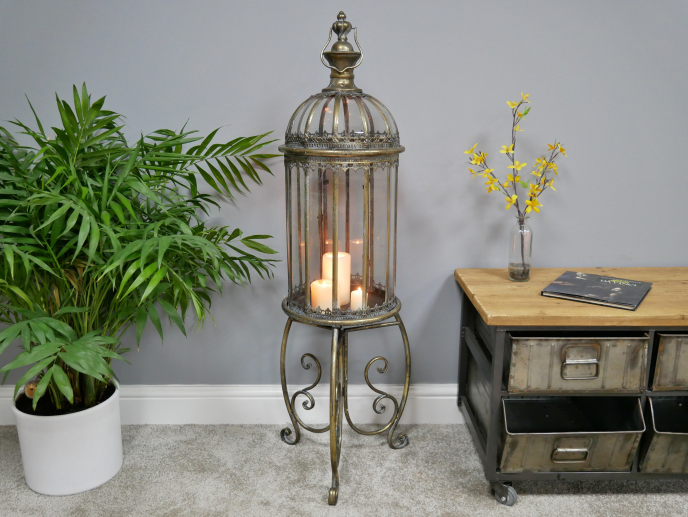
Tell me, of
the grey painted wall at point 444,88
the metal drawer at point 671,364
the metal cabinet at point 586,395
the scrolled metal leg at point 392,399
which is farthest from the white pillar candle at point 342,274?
the metal drawer at point 671,364

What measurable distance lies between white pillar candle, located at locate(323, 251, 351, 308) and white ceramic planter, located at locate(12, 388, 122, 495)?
0.78m

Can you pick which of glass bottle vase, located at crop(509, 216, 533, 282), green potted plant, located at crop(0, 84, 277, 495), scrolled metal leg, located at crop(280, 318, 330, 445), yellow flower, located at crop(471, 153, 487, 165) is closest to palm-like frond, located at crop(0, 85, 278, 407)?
green potted plant, located at crop(0, 84, 277, 495)

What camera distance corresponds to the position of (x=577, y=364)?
63.2 inches

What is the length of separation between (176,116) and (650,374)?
66.0 inches

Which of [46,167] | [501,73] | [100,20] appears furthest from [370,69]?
[46,167]

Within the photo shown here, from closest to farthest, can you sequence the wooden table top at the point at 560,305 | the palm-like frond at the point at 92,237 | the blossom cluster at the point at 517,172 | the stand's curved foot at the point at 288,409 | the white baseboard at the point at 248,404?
the palm-like frond at the point at 92,237, the wooden table top at the point at 560,305, the blossom cluster at the point at 517,172, the stand's curved foot at the point at 288,409, the white baseboard at the point at 248,404

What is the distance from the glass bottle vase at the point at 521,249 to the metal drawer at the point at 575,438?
0.40 meters

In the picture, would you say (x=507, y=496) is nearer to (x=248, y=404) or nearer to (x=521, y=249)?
(x=521, y=249)

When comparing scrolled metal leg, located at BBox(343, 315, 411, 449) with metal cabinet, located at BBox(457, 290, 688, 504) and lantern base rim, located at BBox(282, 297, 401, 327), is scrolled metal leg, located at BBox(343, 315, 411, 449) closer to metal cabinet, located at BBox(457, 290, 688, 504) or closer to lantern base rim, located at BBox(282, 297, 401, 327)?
lantern base rim, located at BBox(282, 297, 401, 327)

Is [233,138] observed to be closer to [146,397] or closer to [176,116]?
[176,116]

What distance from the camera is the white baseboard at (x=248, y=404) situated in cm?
213

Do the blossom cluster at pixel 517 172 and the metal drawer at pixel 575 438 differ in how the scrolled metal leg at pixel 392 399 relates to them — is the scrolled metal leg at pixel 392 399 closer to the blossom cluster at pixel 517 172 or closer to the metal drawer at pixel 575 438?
the metal drawer at pixel 575 438

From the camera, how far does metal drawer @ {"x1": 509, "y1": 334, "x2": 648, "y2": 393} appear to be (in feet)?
5.23

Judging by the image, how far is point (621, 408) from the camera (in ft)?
5.65
